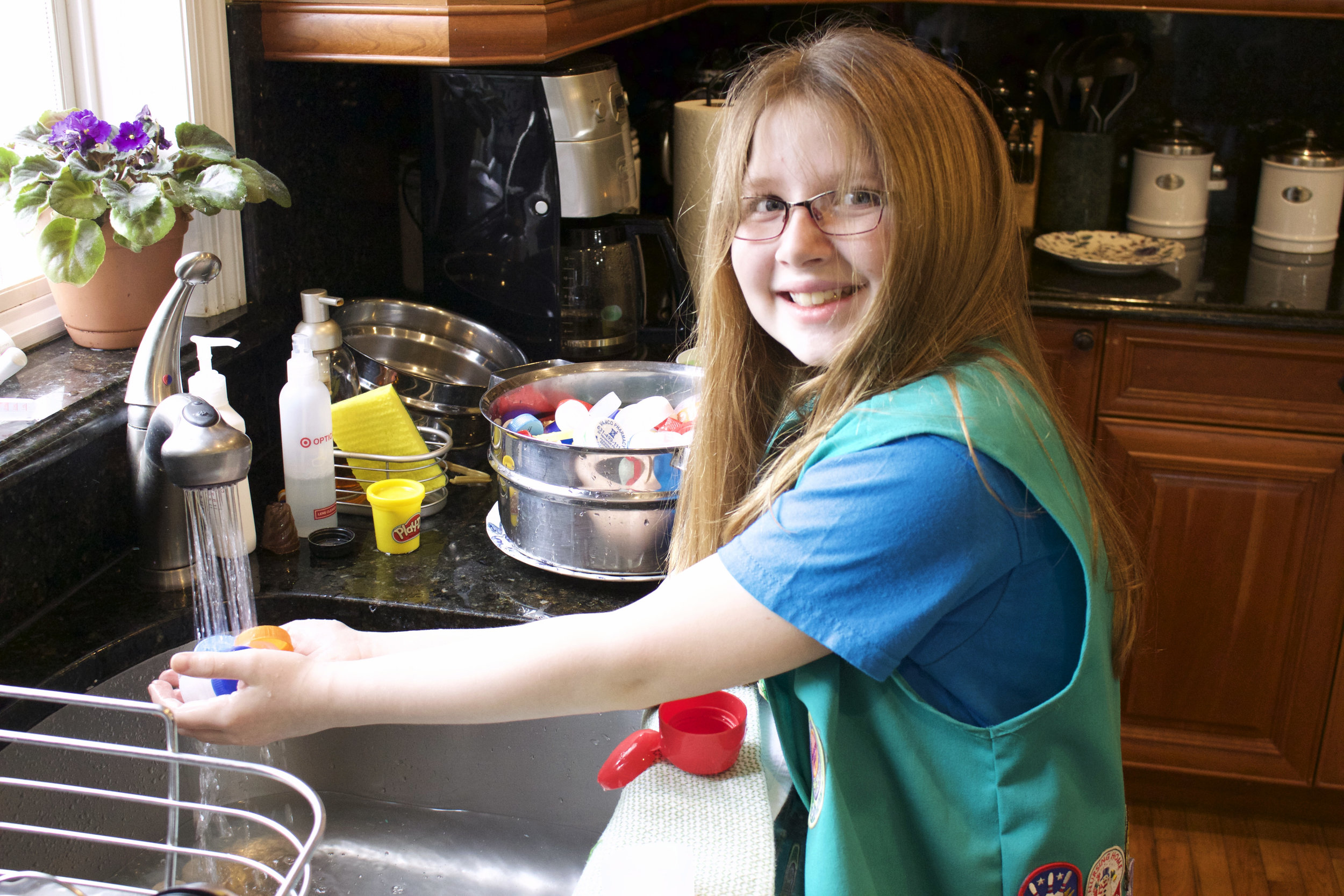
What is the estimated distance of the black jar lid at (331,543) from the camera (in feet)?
4.03

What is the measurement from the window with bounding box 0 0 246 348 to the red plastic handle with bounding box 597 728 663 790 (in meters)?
0.84

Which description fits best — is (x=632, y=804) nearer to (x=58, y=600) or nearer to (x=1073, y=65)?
(x=58, y=600)

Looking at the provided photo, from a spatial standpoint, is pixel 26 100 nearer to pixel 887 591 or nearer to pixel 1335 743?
pixel 887 591

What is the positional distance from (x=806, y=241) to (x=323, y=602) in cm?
61

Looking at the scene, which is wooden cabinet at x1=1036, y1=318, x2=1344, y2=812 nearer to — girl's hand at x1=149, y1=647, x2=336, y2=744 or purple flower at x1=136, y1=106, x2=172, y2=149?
purple flower at x1=136, y1=106, x2=172, y2=149

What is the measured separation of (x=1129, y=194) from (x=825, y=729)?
2.04 metres

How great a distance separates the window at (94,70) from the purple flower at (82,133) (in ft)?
0.41

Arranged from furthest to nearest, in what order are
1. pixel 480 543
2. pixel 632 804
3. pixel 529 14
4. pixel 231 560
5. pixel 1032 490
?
pixel 529 14, pixel 480 543, pixel 231 560, pixel 632 804, pixel 1032 490

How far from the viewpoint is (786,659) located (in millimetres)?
777

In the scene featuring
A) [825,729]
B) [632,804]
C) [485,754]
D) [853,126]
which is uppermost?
[853,126]

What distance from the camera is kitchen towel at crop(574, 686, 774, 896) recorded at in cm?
78

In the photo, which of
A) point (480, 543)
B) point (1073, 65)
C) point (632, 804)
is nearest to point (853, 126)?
point (632, 804)

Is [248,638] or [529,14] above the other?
[529,14]

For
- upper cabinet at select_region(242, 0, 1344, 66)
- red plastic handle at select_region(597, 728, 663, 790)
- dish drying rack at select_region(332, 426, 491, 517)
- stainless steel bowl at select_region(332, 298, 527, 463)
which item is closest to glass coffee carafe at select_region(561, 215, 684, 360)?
stainless steel bowl at select_region(332, 298, 527, 463)
